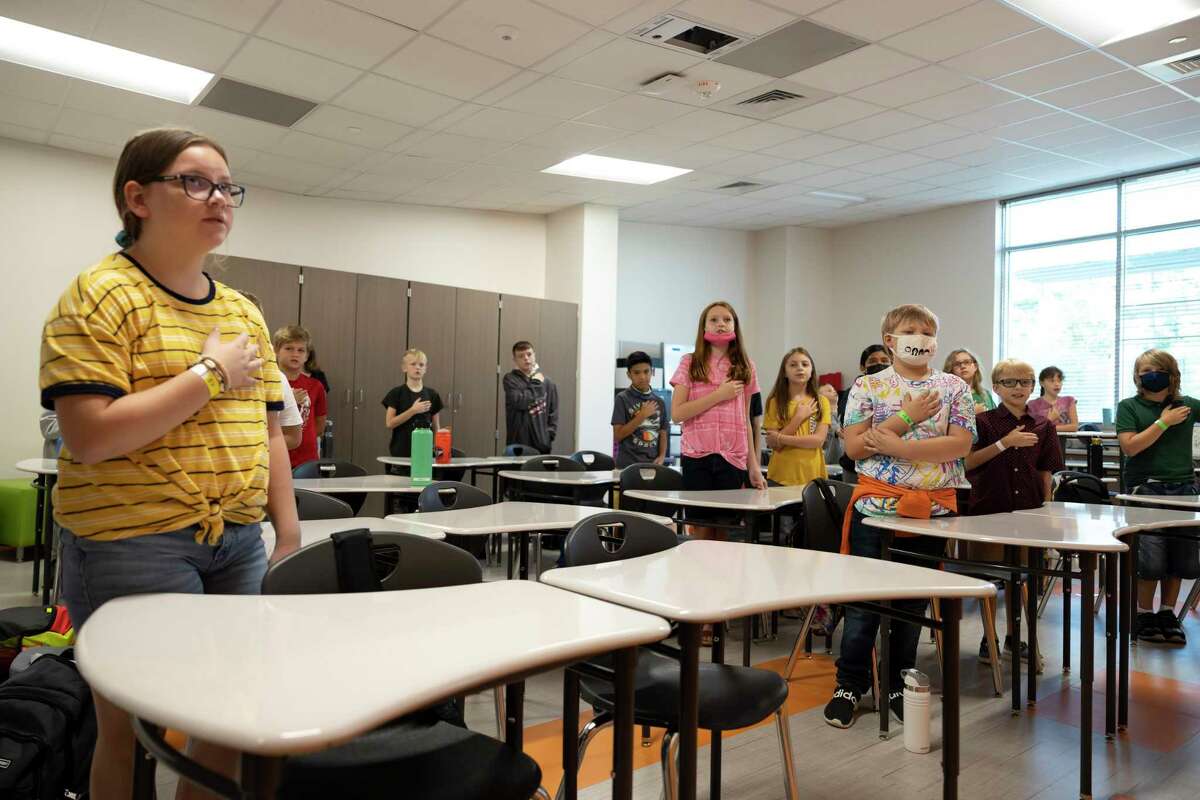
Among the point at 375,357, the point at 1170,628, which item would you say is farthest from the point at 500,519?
the point at 375,357

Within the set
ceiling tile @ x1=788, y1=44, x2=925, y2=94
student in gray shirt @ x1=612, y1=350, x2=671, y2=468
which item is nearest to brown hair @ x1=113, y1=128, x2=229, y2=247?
student in gray shirt @ x1=612, y1=350, x2=671, y2=468

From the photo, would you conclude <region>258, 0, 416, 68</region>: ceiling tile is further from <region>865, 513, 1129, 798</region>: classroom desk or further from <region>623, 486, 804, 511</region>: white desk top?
<region>865, 513, 1129, 798</region>: classroom desk

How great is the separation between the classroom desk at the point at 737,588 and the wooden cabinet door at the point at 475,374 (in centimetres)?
575

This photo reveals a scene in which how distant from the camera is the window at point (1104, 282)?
24.2 feet

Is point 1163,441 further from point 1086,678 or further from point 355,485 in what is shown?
point 355,485

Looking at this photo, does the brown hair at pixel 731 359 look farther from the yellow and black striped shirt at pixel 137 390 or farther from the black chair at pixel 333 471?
the yellow and black striped shirt at pixel 137 390

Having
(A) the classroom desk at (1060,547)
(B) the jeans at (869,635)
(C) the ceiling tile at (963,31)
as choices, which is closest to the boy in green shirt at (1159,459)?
(A) the classroom desk at (1060,547)

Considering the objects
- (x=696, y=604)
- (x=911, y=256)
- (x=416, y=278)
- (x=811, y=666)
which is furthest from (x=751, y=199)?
(x=696, y=604)

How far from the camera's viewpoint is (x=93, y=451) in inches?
48.4

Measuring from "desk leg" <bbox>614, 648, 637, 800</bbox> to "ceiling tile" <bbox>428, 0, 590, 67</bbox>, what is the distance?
12.5ft

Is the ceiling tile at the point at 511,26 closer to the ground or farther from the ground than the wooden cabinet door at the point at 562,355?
farther from the ground

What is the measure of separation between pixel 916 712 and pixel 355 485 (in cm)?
240

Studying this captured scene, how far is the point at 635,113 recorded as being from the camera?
228 inches

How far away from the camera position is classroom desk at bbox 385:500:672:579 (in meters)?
2.45
